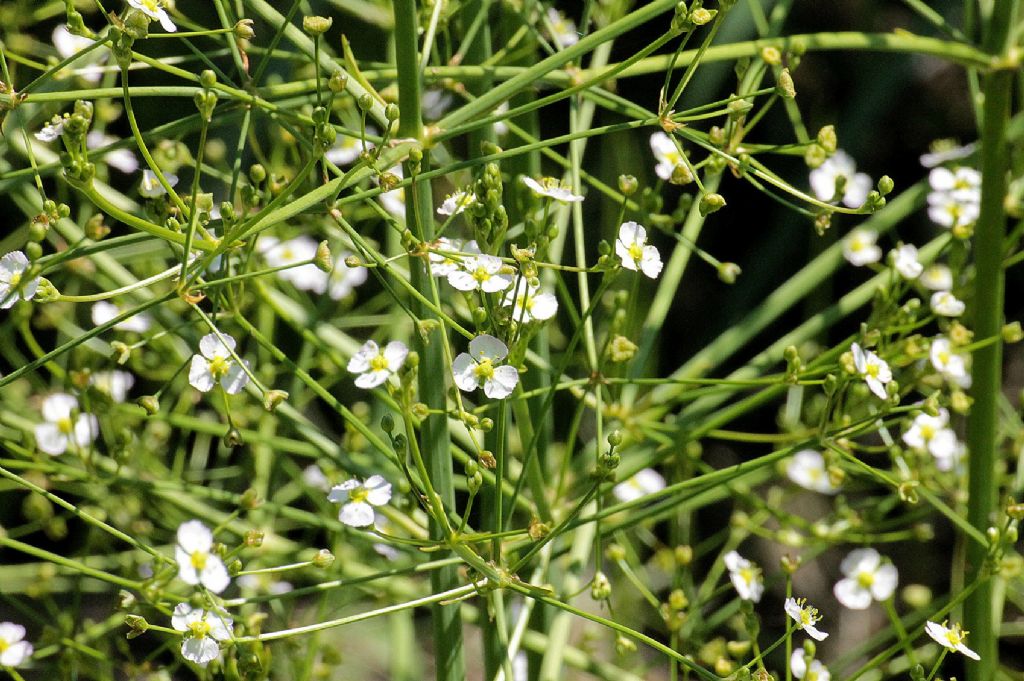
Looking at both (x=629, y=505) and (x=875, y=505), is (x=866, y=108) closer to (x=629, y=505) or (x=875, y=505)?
(x=875, y=505)

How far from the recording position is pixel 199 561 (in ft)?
2.56

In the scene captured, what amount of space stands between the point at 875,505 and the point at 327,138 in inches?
37.4

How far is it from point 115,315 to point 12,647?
1.35 feet

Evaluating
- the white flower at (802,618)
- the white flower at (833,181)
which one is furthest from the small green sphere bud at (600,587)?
the white flower at (833,181)

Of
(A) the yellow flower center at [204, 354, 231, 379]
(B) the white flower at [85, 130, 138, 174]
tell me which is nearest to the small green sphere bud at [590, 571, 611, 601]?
(A) the yellow flower center at [204, 354, 231, 379]

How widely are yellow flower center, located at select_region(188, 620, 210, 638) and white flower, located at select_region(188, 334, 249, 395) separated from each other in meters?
0.20

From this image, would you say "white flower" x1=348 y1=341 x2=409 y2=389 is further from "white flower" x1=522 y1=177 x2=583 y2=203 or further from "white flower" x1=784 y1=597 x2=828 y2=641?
"white flower" x1=784 y1=597 x2=828 y2=641

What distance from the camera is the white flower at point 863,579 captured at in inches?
48.9

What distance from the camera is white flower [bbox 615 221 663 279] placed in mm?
925

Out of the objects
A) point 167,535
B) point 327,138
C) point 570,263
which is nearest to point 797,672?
point 327,138

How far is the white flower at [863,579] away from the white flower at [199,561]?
0.78 metres

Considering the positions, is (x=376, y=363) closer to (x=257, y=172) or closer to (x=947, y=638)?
(x=257, y=172)

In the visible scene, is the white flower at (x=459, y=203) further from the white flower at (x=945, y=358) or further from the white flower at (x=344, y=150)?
the white flower at (x=945, y=358)

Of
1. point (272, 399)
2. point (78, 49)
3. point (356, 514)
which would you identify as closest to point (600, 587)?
point (356, 514)
